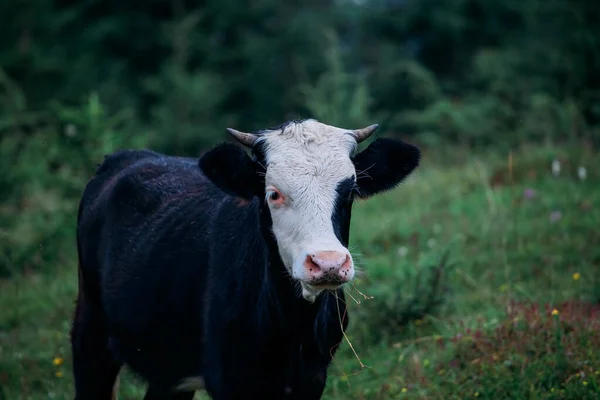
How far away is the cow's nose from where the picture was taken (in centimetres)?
316

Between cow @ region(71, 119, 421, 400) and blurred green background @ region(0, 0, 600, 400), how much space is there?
115cm

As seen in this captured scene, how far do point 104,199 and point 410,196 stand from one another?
5918mm

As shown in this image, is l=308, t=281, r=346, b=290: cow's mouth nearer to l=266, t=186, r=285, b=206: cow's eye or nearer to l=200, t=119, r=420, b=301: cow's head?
l=200, t=119, r=420, b=301: cow's head

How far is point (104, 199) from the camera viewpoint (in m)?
5.05

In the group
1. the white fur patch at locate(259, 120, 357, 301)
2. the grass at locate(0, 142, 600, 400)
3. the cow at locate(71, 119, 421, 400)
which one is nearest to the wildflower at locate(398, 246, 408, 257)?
the grass at locate(0, 142, 600, 400)

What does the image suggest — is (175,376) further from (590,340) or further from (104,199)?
(590,340)

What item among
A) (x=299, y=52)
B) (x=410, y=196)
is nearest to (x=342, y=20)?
(x=299, y=52)

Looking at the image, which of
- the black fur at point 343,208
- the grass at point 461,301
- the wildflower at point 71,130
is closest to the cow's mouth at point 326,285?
the black fur at point 343,208

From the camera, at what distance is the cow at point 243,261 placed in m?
3.60

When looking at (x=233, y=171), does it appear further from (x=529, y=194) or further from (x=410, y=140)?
(x=410, y=140)

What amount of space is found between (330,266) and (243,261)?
92cm

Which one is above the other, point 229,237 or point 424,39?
point 229,237

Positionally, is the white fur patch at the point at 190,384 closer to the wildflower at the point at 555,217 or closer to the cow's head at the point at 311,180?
the cow's head at the point at 311,180

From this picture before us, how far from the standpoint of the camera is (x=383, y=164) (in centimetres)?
407
